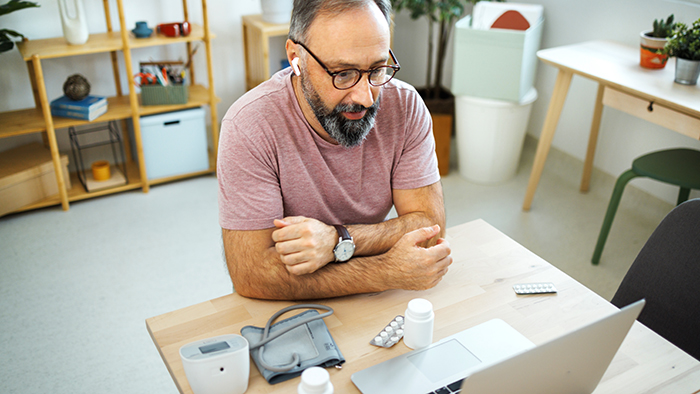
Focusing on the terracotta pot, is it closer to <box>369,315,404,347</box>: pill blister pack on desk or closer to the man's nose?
the man's nose

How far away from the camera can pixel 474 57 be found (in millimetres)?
3047

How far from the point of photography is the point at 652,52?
2.40 m

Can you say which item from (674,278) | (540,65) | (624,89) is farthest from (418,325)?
(540,65)

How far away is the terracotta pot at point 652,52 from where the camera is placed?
2.38 meters

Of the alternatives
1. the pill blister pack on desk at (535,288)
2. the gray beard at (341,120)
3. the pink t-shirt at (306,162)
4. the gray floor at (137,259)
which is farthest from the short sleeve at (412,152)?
the gray floor at (137,259)

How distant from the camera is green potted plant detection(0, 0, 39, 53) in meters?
2.55

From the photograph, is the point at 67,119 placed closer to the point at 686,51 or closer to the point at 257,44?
the point at 257,44

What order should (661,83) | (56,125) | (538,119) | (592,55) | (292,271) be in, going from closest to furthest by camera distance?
(292,271)
(661,83)
(592,55)
(56,125)
(538,119)

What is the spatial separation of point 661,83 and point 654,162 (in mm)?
320

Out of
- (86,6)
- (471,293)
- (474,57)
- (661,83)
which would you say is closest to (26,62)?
(86,6)

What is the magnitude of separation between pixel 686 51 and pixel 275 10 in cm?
193

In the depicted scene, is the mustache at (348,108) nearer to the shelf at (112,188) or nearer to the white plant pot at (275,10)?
the white plant pot at (275,10)

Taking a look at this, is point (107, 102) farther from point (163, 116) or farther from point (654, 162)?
point (654, 162)

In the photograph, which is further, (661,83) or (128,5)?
(128,5)
